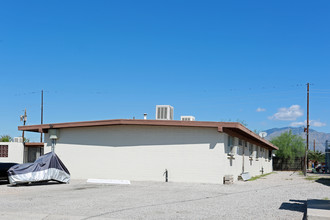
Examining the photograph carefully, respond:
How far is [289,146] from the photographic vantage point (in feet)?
166

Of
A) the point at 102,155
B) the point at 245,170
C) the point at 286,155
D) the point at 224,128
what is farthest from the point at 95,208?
the point at 286,155

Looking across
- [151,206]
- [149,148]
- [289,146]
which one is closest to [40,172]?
[149,148]

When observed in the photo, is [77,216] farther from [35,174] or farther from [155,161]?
[155,161]

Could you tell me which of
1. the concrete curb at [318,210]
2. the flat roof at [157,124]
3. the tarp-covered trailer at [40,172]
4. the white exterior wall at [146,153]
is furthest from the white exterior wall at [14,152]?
the concrete curb at [318,210]

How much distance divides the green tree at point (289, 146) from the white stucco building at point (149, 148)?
94.2 ft

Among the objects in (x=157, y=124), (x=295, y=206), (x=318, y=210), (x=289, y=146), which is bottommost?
(x=295, y=206)

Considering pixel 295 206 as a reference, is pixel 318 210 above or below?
above

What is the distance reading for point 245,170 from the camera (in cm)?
2550

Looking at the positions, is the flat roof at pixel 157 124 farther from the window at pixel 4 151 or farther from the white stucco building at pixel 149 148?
the window at pixel 4 151

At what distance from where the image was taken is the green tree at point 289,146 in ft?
163

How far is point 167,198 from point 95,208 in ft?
10.0

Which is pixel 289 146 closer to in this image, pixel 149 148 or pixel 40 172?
pixel 149 148

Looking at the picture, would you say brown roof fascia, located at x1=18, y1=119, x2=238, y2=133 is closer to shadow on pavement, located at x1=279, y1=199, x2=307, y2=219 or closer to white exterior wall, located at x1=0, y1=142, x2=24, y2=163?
shadow on pavement, located at x1=279, y1=199, x2=307, y2=219

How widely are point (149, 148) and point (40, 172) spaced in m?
5.65
